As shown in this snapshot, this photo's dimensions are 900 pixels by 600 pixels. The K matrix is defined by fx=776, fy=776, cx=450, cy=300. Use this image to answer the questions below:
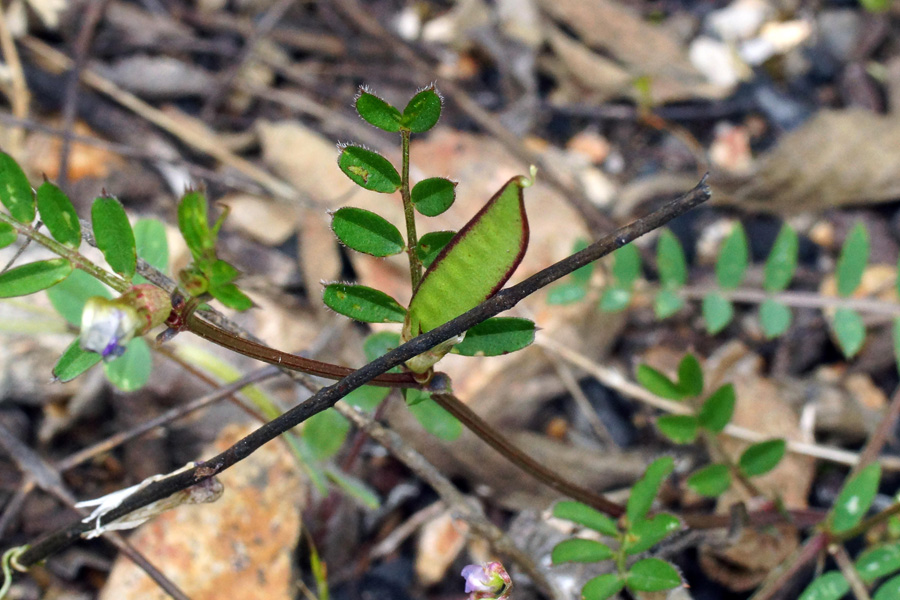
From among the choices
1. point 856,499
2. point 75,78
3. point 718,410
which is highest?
point 75,78

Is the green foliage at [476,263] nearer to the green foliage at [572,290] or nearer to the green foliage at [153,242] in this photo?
the green foliage at [153,242]

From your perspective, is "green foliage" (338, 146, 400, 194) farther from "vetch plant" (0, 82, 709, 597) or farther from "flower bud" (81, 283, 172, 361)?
"flower bud" (81, 283, 172, 361)

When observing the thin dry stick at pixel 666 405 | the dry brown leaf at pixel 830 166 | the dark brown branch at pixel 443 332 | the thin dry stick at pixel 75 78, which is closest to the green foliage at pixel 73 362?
the dark brown branch at pixel 443 332

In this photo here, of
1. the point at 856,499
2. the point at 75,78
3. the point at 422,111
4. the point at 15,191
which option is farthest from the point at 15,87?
the point at 856,499

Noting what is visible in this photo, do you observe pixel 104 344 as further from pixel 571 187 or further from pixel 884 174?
pixel 884 174

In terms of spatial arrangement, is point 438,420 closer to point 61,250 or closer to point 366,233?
point 366,233

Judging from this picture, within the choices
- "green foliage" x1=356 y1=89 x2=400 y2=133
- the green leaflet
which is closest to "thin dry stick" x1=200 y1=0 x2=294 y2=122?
"green foliage" x1=356 y1=89 x2=400 y2=133
